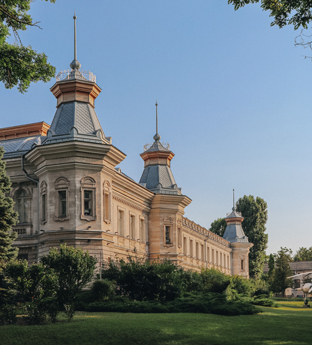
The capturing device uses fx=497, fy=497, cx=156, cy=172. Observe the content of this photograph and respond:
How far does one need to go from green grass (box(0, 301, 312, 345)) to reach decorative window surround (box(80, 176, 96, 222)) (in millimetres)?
8495

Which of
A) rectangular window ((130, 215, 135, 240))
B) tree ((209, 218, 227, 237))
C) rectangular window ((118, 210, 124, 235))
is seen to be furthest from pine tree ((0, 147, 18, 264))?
tree ((209, 218, 227, 237))

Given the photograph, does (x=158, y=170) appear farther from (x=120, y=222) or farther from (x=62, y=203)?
(x=62, y=203)

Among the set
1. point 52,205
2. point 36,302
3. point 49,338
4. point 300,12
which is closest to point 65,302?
point 36,302

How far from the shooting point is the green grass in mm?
15617

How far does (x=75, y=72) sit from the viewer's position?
31.6 m

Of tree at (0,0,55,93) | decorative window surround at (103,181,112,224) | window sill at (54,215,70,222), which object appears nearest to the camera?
tree at (0,0,55,93)

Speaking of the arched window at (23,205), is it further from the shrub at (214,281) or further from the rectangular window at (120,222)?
the shrub at (214,281)

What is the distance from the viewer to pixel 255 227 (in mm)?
82188

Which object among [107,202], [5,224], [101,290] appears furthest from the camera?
[107,202]

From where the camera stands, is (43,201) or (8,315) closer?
(8,315)

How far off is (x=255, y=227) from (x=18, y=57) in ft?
235

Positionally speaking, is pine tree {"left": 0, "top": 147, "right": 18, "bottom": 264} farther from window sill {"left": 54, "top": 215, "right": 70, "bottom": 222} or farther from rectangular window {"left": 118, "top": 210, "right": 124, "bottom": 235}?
rectangular window {"left": 118, "top": 210, "right": 124, "bottom": 235}

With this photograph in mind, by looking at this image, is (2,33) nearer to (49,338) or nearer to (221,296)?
(49,338)

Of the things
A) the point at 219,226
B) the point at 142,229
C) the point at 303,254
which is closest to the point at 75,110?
the point at 142,229
